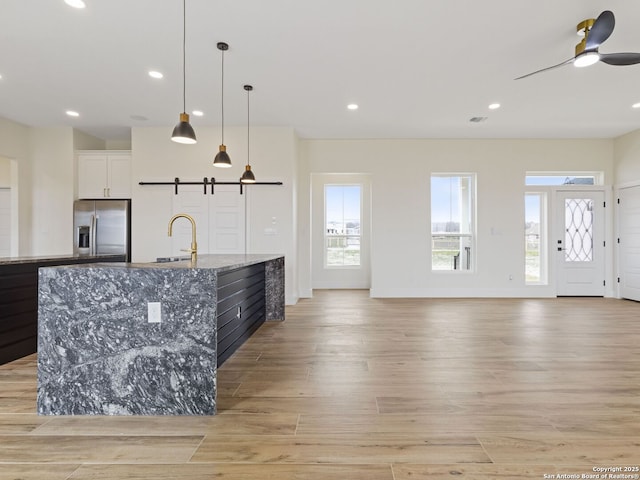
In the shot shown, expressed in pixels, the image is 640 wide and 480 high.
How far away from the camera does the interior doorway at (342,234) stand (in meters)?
7.51

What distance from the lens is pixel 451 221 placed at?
659cm

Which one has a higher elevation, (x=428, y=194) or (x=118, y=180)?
(x=118, y=180)

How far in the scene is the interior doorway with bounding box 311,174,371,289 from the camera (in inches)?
296

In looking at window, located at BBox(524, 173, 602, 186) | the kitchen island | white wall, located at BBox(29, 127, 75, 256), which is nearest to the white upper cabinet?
white wall, located at BBox(29, 127, 75, 256)

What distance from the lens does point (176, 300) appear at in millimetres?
2014

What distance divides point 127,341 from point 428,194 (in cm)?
566

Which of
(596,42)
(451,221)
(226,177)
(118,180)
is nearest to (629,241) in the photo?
(451,221)

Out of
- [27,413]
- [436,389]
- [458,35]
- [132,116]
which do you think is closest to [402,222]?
[458,35]

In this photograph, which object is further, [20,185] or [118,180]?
[118,180]

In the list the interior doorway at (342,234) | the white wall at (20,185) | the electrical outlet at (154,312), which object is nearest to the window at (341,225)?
the interior doorway at (342,234)

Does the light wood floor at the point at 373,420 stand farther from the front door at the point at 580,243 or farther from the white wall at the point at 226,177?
the front door at the point at 580,243

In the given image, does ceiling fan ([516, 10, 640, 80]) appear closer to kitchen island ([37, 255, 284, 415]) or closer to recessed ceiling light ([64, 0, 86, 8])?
kitchen island ([37, 255, 284, 415])

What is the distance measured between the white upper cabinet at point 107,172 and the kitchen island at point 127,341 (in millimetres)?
4383

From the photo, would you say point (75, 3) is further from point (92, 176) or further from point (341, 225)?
point (341, 225)
